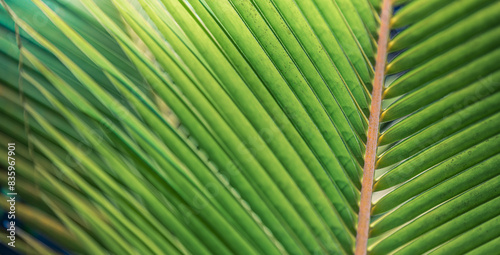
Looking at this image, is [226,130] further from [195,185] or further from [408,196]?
[408,196]

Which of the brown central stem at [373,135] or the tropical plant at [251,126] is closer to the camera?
the tropical plant at [251,126]

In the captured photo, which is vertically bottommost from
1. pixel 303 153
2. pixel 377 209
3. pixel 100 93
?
pixel 377 209

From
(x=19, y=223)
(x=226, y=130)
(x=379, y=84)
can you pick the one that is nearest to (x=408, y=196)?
(x=379, y=84)

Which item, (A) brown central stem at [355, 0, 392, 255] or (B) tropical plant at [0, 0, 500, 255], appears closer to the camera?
(B) tropical plant at [0, 0, 500, 255]

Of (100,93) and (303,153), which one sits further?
(303,153)
